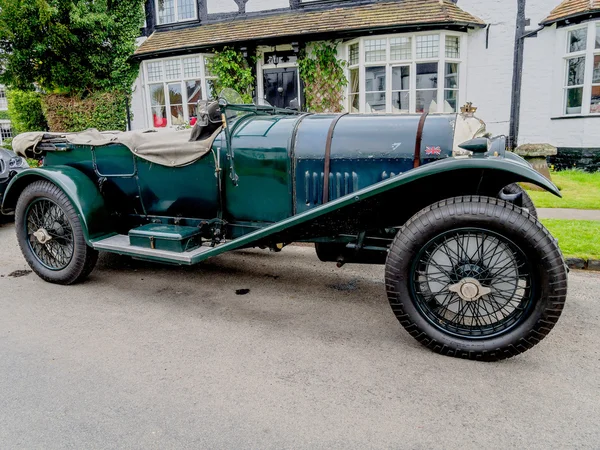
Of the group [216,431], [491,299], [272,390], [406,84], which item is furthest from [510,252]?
[406,84]

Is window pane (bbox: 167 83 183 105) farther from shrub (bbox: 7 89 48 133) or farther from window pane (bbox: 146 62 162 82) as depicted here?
shrub (bbox: 7 89 48 133)

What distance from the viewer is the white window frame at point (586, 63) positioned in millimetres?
10312

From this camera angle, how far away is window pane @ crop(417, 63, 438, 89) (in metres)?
11.5

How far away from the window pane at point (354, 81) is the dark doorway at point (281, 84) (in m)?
1.57

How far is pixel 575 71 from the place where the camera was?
10.9m

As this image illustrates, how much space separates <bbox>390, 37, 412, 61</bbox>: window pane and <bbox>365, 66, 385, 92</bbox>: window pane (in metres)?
0.45

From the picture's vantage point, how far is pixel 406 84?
463 inches

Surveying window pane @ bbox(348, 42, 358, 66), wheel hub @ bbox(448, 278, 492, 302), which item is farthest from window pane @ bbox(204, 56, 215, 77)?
wheel hub @ bbox(448, 278, 492, 302)

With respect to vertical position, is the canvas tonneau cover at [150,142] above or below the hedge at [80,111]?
below

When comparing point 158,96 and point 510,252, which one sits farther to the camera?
point 158,96

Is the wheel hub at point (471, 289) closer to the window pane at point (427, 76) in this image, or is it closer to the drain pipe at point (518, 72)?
the window pane at point (427, 76)

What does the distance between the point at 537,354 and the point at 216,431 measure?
203 centimetres

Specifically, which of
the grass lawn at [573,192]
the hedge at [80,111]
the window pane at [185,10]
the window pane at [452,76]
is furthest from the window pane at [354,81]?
the hedge at [80,111]

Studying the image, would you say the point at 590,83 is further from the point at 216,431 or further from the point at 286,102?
the point at 216,431
